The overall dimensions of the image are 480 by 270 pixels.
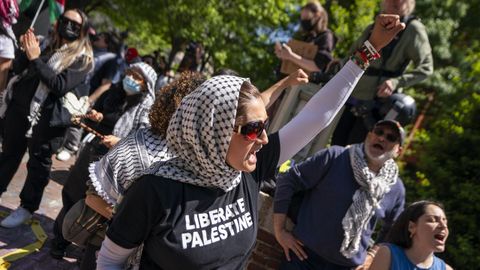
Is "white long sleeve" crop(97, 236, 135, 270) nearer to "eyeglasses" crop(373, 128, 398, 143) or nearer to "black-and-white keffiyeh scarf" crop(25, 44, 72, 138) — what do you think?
"eyeglasses" crop(373, 128, 398, 143)

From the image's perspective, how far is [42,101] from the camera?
3.74 m

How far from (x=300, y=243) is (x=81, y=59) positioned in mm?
2273

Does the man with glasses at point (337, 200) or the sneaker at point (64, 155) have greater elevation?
the man with glasses at point (337, 200)

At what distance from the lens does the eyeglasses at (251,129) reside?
1.77 meters

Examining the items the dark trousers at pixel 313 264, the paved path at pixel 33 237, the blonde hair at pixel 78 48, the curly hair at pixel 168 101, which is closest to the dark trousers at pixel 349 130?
the dark trousers at pixel 313 264

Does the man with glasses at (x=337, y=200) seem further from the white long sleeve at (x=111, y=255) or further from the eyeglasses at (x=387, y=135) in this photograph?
the white long sleeve at (x=111, y=255)

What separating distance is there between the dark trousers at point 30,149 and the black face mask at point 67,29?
2.16 ft

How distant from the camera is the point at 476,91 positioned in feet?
24.8

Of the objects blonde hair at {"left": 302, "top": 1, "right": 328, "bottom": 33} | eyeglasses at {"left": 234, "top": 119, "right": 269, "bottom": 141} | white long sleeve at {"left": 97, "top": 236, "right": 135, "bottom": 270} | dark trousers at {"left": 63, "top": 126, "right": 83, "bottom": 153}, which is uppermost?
blonde hair at {"left": 302, "top": 1, "right": 328, "bottom": 33}

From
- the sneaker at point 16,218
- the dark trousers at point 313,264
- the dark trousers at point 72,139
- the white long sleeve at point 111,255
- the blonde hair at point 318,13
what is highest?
the blonde hair at point 318,13

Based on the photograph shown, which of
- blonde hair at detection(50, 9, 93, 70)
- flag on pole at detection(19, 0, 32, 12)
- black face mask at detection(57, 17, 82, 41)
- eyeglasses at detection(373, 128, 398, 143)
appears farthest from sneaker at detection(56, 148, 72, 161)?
eyeglasses at detection(373, 128, 398, 143)

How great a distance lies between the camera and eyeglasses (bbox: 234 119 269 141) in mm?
1773

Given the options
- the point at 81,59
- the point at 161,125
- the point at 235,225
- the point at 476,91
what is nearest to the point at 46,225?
the point at 81,59

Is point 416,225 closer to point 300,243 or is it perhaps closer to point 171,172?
point 300,243
